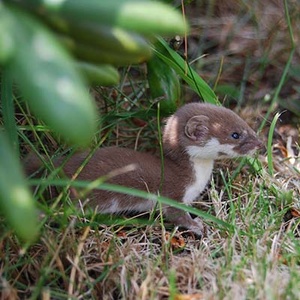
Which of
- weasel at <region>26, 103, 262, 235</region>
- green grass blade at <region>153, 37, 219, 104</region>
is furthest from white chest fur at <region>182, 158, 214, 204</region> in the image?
green grass blade at <region>153, 37, 219, 104</region>

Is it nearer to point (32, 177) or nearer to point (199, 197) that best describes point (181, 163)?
point (199, 197)

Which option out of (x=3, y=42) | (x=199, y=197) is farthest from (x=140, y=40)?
(x=199, y=197)

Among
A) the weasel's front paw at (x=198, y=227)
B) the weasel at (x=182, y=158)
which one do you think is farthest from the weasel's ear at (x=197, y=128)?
the weasel's front paw at (x=198, y=227)

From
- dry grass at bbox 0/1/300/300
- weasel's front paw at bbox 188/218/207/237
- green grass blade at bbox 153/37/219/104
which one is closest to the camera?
dry grass at bbox 0/1/300/300

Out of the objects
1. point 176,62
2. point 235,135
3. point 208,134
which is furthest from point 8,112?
point 235,135

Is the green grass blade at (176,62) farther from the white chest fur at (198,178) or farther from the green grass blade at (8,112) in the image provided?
the green grass blade at (8,112)

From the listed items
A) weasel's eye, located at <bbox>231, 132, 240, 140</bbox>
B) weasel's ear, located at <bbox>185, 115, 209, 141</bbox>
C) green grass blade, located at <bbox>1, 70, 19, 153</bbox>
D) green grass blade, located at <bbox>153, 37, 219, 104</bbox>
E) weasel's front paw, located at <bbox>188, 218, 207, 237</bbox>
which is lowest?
weasel's front paw, located at <bbox>188, 218, 207, 237</bbox>

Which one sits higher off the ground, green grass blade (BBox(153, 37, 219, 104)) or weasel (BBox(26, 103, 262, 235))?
green grass blade (BBox(153, 37, 219, 104))

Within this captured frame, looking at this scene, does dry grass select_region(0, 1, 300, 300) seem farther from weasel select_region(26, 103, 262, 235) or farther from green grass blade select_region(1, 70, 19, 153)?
green grass blade select_region(1, 70, 19, 153)
